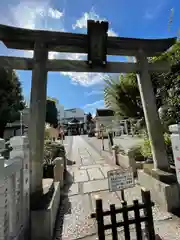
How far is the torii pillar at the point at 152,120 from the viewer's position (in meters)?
2.65

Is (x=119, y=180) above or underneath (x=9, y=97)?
underneath

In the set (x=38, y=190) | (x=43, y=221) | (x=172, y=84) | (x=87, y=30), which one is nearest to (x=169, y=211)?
(x=43, y=221)

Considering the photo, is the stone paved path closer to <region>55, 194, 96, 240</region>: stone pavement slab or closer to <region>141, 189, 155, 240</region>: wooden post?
<region>55, 194, 96, 240</region>: stone pavement slab

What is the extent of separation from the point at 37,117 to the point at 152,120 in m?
2.12

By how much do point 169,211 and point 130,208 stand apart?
1.15 metres

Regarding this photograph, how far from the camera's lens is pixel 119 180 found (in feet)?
5.73

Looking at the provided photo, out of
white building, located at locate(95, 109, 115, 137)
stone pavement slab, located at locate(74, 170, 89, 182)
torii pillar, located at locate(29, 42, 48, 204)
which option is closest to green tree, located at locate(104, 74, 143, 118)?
stone pavement slab, located at locate(74, 170, 89, 182)

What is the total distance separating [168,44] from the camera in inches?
117

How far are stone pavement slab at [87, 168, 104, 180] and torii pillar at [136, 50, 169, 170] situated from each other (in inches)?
77.2

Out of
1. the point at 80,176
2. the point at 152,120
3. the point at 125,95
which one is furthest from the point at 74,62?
the point at 125,95

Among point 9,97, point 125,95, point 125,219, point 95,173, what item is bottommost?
point 95,173

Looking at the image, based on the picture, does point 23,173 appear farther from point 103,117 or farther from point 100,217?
point 103,117

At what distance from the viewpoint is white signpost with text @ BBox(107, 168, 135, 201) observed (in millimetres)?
1712

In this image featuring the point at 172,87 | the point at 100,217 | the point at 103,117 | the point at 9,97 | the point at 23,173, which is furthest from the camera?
the point at 103,117
